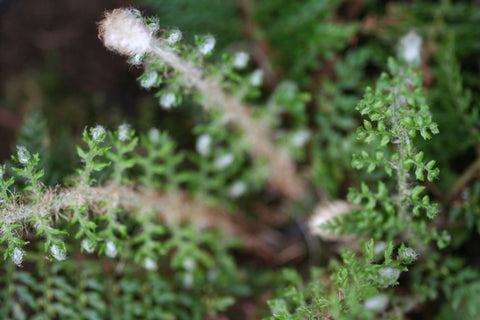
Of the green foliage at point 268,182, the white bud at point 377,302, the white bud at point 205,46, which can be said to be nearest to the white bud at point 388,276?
the green foliage at point 268,182

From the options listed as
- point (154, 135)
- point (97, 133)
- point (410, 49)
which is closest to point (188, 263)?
point (154, 135)

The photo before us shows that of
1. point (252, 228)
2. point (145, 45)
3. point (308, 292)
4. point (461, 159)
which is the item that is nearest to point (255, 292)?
point (252, 228)

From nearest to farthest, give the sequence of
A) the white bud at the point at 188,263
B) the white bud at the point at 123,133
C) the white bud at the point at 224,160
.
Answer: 1. the white bud at the point at 123,133
2. the white bud at the point at 188,263
3. the white bud at the point at 224,160

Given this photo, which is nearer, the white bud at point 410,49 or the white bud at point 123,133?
the white bud at point 123,133

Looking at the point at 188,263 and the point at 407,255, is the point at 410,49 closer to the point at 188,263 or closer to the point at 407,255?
the point at 407,255

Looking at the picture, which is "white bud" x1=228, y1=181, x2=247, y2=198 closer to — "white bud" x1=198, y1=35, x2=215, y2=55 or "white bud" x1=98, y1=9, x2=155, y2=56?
"white bud" x1=198, y1=35, x2=215, y2=55

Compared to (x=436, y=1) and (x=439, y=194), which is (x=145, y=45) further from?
(x=436, y=1)

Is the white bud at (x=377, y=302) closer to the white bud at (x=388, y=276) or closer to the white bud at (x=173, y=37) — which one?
the white bud at (x=388, y=276)
